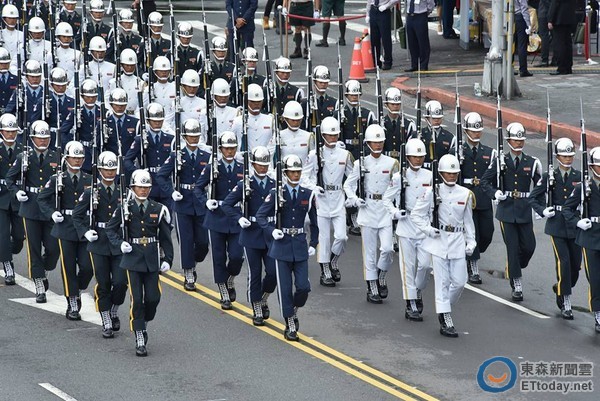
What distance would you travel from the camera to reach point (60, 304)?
19047mm

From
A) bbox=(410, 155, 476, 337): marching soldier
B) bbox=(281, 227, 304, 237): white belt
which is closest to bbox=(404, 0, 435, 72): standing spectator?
bbox=(410, 155, 476, 337): marching soldier

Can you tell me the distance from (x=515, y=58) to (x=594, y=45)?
1.87 meters

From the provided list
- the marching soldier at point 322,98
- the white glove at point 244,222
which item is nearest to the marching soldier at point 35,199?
the white glove at point 244,222

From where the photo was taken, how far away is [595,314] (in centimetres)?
1812

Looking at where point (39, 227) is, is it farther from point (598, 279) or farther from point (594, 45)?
point (594, 45)

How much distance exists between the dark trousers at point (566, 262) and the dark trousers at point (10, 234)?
20.8 feet

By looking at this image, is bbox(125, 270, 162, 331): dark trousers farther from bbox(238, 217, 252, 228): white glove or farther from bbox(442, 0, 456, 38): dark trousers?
bbox(442, 0, 456, 38): dark trousers

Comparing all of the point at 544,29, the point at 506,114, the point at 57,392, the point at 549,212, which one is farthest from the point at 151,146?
the point at 544,29

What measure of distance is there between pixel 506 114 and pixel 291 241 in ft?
33.4

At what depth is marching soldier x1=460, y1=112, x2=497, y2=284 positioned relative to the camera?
20047 millimetres

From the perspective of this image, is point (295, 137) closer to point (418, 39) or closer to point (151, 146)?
point (151, 146)

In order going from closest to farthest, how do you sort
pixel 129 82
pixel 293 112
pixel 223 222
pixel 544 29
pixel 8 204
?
pixel 223 222, pixel 8 204, pixel 293 112, pixel 129 82, pixel 544 29

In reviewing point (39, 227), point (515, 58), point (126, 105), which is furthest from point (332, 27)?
point (39, 227)

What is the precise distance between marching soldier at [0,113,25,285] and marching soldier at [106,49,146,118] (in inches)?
162
